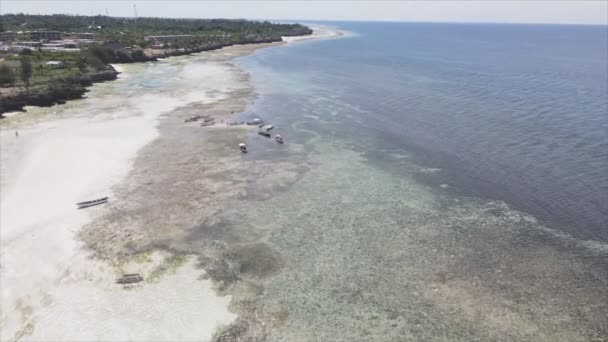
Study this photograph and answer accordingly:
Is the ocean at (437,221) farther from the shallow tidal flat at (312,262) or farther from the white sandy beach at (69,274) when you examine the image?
the white sandy beach at (69,274)

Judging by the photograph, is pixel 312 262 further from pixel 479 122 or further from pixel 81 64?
pixel 81 64

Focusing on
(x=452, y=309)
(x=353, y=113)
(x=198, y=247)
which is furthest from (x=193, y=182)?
(x=353, y=113)

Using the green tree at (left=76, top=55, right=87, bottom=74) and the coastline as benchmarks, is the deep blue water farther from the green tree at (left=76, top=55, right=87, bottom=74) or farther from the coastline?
the green tree at (left=76, top=55, right=87, bottom=74)

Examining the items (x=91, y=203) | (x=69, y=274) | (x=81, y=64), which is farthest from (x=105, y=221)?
(x=81, y=64)

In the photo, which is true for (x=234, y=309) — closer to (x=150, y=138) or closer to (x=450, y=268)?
(x=450, y=268)

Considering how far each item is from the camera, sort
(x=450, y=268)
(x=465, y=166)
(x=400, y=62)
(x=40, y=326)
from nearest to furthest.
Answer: (x=40, y=326) < (x=450, y=268) < (x=465, y=166) < (x=400, y=62)

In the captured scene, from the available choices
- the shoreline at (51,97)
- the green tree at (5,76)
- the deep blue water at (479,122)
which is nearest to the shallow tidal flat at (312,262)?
the deep blue water at (479,122)

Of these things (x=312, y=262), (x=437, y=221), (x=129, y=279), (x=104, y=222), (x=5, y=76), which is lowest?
(x=312, y=262)
